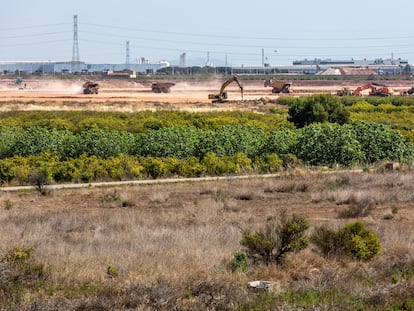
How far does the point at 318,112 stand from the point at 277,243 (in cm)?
3346

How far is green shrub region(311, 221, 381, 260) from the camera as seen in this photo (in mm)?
14645

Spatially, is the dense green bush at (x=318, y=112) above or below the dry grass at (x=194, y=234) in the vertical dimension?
above

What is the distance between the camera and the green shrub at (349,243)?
48.0 feet

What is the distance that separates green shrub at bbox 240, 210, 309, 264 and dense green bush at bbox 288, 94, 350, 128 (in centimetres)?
3300

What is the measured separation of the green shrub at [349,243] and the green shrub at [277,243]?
0.62 meters

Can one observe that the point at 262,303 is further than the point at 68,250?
No

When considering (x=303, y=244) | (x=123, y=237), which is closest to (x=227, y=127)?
(x=123, y=237)

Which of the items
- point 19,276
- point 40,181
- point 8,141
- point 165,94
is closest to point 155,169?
point 40,181

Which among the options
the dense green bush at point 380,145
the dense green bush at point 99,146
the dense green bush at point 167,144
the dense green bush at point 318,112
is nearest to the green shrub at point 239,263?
the dense green bush at point 167,144

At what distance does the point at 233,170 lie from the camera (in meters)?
30.8

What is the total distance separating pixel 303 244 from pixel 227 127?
2567cm

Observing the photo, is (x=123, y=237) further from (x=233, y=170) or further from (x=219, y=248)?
(x=233, y=170)

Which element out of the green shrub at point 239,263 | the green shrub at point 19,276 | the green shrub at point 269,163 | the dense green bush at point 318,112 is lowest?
the green shrub at point 269,163

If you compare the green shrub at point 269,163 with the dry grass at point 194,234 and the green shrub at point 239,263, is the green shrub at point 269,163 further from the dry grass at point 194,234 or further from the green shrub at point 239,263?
the green shrub at point 239,263
